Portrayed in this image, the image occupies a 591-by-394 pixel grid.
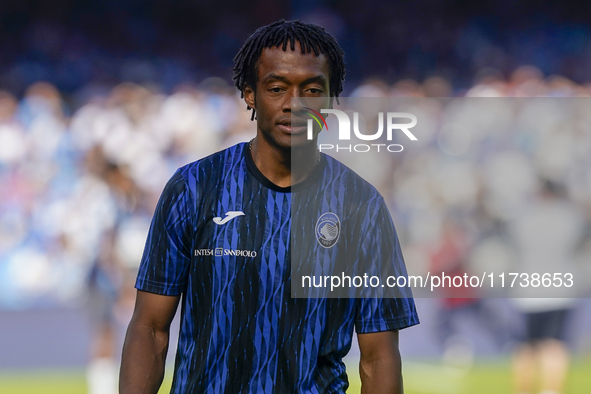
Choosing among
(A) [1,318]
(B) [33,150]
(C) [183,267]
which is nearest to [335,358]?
(C) [183,267]

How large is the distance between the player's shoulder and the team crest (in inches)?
3.3

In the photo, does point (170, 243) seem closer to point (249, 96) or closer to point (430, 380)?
point (249, 96)

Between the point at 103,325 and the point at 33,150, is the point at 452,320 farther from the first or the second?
the point at 33,150

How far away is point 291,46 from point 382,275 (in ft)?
2.24

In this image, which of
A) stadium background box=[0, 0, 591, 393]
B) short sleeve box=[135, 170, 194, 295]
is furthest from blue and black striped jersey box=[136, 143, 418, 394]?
stadium background box=[0, 0, 591, 393]

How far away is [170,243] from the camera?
6.56 ft

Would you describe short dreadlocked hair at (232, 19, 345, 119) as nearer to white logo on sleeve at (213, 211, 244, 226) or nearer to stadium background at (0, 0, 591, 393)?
white logo on sleeve at (213, 211, 244, 226)

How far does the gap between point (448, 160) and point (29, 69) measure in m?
4.72

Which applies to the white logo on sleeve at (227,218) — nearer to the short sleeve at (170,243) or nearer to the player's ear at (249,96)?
the short sleeve at (170,243)

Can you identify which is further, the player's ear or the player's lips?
the player's ear

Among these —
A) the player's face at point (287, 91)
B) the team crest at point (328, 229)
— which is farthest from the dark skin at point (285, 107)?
the team crest at point (328, 229)

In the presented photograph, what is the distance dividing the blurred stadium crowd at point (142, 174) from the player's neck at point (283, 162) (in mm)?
5028

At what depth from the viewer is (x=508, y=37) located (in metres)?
9.08

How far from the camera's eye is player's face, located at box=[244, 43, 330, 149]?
6.57 feet
